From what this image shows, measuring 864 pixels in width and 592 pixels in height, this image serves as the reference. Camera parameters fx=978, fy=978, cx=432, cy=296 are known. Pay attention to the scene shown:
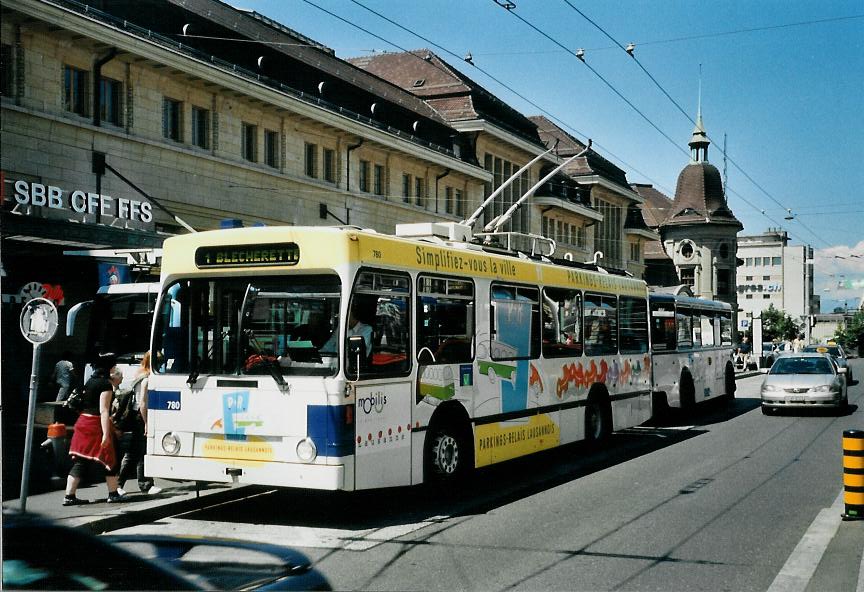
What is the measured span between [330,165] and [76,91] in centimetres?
1130

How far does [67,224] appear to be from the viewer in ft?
67.9

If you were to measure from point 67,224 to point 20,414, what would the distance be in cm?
409

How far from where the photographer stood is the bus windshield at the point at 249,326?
9195 millimetres

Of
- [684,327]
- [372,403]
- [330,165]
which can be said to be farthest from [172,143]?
[372,403]

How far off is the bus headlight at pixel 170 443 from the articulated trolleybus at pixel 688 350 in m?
13.0

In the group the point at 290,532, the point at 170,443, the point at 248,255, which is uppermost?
the point at 248,255

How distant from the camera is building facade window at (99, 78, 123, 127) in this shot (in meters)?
24.2

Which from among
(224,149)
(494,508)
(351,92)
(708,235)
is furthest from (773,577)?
(708,235)

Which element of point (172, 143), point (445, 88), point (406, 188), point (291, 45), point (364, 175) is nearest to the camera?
point (172, 143)

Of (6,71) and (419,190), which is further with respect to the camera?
(419,190)

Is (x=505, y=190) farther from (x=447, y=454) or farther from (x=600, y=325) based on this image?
(x=447, y=454)

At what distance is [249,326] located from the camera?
9508mm

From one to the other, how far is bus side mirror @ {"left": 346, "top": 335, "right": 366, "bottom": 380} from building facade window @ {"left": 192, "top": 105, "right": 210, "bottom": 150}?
65.7ft

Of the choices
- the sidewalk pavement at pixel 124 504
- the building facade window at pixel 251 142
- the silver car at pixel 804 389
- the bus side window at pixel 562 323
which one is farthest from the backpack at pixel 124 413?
the building facade window at pixel 251 142
